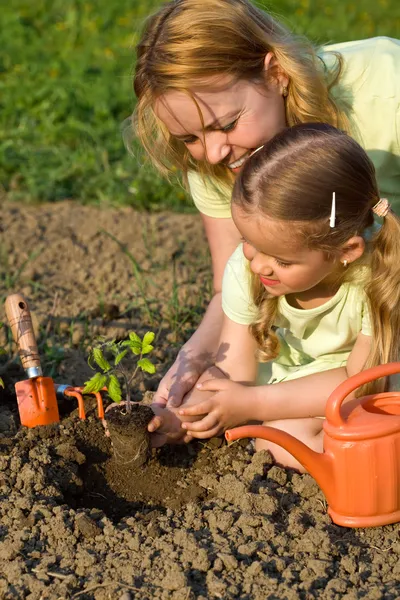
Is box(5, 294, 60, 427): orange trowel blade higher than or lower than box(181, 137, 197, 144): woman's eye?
lower

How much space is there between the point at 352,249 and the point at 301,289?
0.18 meters

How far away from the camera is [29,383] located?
9.21 feet

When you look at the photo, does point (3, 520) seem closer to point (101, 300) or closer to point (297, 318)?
point (297, 318)

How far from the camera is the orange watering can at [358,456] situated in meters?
2.34

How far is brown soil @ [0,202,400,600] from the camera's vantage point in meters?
2.19

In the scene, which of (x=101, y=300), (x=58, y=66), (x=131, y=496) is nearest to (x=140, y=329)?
(x=101, y=300)

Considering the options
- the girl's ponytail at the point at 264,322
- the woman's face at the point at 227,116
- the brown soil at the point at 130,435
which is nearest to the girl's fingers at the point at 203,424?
the brown soil at the point at 130,435

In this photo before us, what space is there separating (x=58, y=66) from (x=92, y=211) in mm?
1716

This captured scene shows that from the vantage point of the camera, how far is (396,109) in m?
2.98

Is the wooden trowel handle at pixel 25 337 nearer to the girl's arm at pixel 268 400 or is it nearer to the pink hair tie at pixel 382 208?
the girl's arm at pixel 268 400

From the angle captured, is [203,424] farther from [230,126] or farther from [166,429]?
[230,126]

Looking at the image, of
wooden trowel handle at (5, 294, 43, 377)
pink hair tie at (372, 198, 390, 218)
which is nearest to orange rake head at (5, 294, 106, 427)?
wooden trowel handle at (5, 294, 43, 377)

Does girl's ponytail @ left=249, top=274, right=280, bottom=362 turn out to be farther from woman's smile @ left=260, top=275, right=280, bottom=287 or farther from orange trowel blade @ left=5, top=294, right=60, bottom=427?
orange trowel blade @ left=5, top=294, right=60, bottom=427

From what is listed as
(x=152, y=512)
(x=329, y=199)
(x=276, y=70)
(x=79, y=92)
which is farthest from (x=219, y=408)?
(x=79, y=92)
